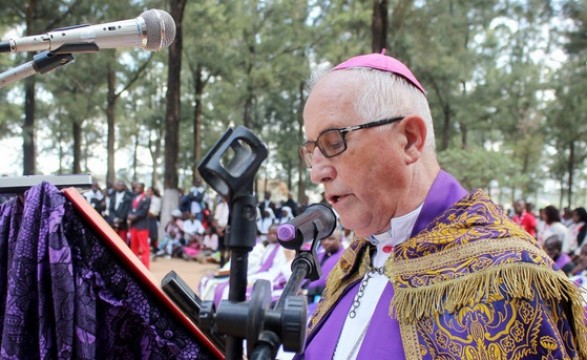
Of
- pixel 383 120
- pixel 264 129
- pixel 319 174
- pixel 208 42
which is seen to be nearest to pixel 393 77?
pixel 383 120

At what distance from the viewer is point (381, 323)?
72.5 inches

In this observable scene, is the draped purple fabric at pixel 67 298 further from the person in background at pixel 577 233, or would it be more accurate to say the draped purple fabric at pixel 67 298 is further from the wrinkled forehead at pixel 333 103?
the person in background at pixel 577 233

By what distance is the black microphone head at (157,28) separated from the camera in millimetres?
1885

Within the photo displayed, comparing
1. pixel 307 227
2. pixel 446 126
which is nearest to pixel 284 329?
pixel 307 227

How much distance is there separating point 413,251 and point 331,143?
1.48 ft

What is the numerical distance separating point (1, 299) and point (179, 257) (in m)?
13.4

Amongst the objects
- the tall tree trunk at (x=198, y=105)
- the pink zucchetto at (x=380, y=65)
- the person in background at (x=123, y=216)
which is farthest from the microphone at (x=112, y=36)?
the tall tree trunk at (x=198, y=105)

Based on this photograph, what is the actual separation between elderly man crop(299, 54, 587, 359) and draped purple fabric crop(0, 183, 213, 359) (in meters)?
0.61

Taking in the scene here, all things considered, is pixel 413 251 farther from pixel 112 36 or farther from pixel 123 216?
pixel 123 216

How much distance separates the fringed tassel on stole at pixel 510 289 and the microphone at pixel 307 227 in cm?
46

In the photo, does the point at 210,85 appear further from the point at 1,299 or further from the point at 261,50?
the point at 1,299

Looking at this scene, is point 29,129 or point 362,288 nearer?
point 362,288

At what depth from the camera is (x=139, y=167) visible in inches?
1756

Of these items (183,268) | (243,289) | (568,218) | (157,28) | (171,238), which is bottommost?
(183,268)
